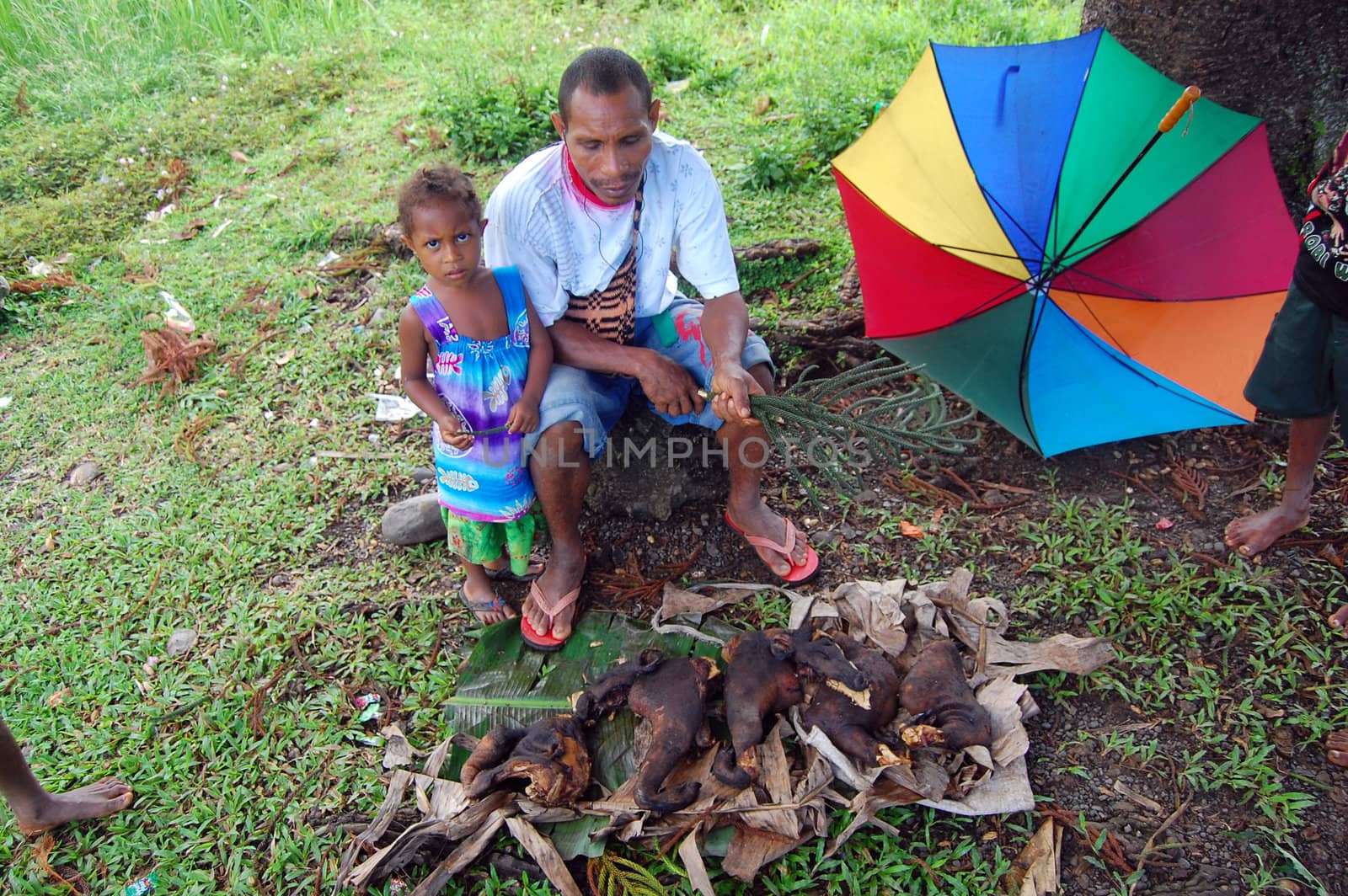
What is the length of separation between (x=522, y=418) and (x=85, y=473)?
7.20 ft

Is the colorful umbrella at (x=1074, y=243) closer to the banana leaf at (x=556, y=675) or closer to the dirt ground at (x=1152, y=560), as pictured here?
the dirt ground at (x=1152, y=560)

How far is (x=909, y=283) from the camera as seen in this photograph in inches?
122

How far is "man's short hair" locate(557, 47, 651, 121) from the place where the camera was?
2.28 m

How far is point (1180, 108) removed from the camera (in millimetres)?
2525

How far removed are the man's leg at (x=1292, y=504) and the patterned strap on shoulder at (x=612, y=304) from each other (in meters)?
2.13

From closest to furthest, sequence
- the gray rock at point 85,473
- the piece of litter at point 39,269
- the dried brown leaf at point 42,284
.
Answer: the gray rock at point 85,473, the dried brown leaf at point 42,284, the piece of litter at point 39,269

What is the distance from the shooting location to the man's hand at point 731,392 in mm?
2477

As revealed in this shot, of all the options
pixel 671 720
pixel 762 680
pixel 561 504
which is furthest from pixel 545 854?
pixel 561 504

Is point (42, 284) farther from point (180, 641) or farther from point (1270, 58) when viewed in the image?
point (1270, 58)

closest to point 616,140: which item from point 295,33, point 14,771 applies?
point 14,771

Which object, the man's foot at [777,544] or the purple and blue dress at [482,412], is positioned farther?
the man's foot at [777,544]

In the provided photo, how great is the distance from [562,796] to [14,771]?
140 centimetres

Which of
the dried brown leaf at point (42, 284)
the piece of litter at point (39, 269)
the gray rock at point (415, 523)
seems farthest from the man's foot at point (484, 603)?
the piece of litter at point (39, 269)

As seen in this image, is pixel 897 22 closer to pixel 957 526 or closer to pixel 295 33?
pixel 957 526
